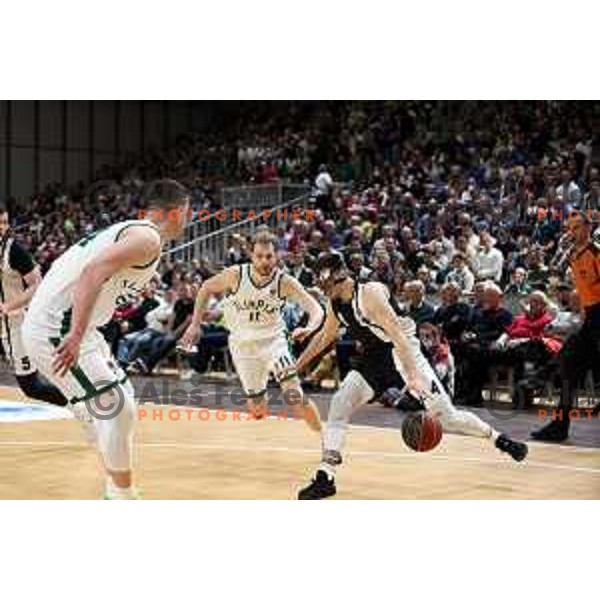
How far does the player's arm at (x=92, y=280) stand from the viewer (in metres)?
4.43

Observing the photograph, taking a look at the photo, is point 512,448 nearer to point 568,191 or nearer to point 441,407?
point 441,407

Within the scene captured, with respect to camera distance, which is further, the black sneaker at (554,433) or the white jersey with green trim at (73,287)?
the black sneaker at (554,433)

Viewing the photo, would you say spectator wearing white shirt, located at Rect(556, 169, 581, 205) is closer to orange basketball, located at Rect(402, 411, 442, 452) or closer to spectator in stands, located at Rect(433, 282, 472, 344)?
spectator in stands, located at Rect(433, 282, 472, 344)

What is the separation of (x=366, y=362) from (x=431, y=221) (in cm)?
512

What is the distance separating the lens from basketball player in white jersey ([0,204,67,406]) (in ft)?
21.8

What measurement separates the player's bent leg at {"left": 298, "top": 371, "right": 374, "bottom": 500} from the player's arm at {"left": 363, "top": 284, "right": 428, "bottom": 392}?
319 mm

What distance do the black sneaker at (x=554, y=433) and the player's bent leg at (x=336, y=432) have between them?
2.23 metres

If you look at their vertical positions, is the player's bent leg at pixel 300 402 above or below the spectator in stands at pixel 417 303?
below

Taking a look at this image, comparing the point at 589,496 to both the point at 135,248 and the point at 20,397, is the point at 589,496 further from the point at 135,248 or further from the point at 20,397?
the point at 20,397

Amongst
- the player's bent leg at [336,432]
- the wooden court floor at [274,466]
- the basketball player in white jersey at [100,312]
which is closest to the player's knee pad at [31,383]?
the wooden court floor at [274,466]

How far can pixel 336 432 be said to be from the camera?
618 centimetres

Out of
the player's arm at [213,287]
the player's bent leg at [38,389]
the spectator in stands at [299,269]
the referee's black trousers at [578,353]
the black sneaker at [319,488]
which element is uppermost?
the spectator in stands at [299,269]

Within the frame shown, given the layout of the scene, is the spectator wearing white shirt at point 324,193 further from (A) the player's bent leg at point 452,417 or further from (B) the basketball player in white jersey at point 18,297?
(A) the player's bent leg at point 452,417

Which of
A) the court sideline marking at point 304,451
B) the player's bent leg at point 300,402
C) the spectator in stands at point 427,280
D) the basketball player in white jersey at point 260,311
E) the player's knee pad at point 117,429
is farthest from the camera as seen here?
the spectator in stands at point 427,280
